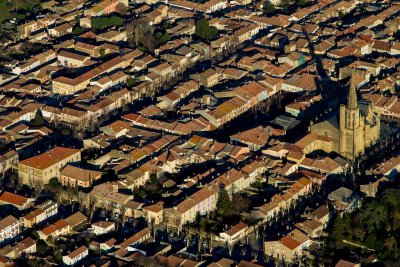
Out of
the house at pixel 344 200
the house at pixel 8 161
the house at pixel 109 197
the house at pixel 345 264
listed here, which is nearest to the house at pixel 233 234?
the house at pixel 344 200

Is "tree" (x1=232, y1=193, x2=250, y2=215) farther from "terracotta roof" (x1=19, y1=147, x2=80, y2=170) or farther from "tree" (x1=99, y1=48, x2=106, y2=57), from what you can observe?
"tree" (x1=99, y1=48, x2=106, y2=57)

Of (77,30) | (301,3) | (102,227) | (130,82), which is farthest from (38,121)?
(301,3)

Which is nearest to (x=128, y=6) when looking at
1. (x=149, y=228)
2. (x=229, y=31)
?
(x=229, y=31)

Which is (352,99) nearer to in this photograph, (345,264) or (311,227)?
(311,227)

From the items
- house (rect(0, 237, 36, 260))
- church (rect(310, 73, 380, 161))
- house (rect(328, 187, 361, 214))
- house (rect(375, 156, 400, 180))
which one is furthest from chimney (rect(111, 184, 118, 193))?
house (rect(375, 156, 400, 180))

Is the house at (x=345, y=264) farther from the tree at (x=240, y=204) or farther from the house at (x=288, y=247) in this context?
the tree at (x=240, y=204)

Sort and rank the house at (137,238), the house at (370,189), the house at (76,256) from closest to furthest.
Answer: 1. the house at (76,256)
2. the house at (137,238)
3. the house at (370,189)
